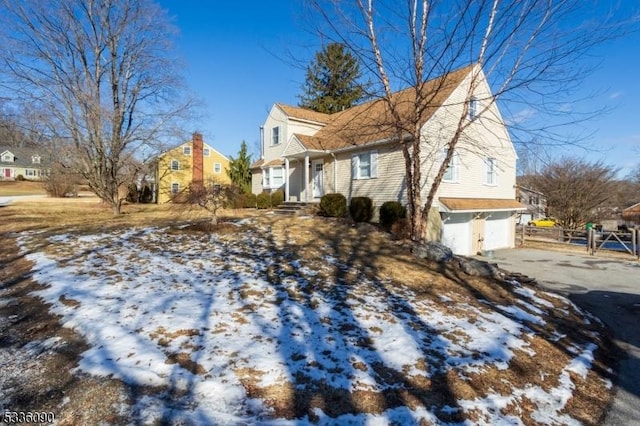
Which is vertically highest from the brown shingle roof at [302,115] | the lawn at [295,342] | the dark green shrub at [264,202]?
the brown shingle roof at [302,115]

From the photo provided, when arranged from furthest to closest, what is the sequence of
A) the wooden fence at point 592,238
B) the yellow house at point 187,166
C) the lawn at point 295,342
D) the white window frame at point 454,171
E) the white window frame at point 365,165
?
1. the yellow house at point 187,166
2. the wooden fence at point 592,238
3. the white window frame at point 365,165
4. the white window frame at point 454,171
5. the lawn at point 295,342

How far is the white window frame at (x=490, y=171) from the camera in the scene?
56.5 feet

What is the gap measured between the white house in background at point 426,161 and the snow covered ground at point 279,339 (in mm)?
7339

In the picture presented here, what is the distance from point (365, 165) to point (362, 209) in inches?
94.5

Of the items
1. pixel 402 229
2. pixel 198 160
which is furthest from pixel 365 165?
pixel 198 160

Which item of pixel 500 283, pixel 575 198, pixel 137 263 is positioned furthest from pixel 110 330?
pixel 575 198

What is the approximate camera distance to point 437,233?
562 inches

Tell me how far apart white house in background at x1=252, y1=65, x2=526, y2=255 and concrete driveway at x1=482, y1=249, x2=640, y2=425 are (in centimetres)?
224

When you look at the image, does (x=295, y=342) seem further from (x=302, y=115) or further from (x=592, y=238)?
(x=592, y=238)

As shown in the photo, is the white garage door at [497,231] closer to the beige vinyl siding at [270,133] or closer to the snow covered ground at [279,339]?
the snow covered ground at [279,339]

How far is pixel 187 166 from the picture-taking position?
111 feet

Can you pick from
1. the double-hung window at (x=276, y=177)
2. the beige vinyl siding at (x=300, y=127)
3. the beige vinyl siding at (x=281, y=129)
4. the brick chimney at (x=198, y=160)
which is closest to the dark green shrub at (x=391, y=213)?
the double-hung window at (x=276, y=177)

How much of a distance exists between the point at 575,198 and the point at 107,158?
30.9 m

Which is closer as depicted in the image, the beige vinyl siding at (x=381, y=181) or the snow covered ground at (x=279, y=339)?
the snow covered ground at (x=279, y=339)
